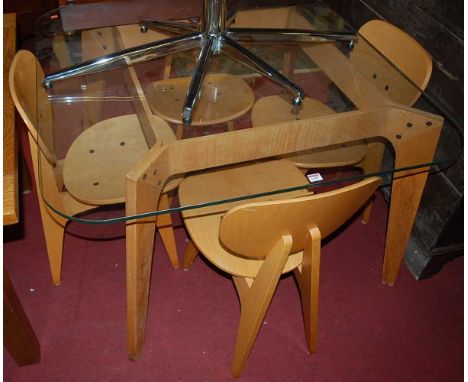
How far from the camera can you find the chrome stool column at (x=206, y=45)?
1278 millimetres

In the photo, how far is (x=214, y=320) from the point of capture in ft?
4.90

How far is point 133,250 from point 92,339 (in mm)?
488

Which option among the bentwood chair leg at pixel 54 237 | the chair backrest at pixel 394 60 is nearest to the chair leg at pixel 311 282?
the chair backrest at pixel 394 60

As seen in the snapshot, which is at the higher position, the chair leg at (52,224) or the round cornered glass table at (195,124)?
the round cornered glass table at (195,124)

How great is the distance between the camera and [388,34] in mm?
1483

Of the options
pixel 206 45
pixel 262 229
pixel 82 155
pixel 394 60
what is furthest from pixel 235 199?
pixel 394 60

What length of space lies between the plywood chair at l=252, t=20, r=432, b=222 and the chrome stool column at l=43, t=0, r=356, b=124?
7 cm

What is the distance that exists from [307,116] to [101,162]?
55 cm

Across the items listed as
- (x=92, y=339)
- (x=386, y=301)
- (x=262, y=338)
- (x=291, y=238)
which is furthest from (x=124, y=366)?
(x=386, y=301)

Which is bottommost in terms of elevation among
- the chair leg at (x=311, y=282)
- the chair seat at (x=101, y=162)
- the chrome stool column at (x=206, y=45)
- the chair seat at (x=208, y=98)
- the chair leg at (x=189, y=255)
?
the chair leg at (x=189, y=255)

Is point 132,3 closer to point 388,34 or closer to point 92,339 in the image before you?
point 388,34

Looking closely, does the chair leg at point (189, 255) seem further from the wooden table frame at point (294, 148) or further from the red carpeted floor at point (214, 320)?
the wooden table frame at point (294, 148)

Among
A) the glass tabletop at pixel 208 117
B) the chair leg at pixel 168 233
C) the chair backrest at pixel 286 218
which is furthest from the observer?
the chair leg at pixel 168 233

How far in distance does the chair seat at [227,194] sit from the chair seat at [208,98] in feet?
0.66
